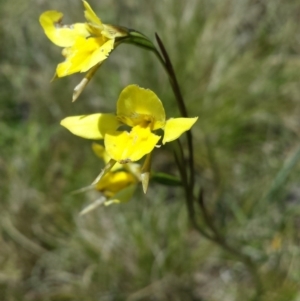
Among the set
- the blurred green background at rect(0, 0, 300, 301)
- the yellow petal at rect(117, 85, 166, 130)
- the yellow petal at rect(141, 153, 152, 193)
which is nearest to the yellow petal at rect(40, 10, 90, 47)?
the yellow petal at rect(117, 85, 166, 130)

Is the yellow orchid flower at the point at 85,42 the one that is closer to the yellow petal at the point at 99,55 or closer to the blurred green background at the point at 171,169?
the yellow petal at the point at 99,55

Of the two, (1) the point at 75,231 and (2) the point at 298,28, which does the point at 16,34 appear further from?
(2) the point at 298,28

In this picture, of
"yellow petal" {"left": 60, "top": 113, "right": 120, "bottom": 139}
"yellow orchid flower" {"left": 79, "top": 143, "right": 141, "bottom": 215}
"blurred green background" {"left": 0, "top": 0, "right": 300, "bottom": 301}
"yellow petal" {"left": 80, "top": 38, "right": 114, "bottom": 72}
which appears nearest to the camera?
"yellow petal" {"left": 80, "top": 38, "right": 114, "bottom": 72}

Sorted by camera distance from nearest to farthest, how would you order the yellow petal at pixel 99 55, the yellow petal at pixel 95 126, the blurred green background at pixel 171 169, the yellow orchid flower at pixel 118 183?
1. the yellow petal at pixel 99 55
2. the yellow petal at pixel 95 126
3. the yellow orchid flower at pixel 118 183
4. the blurred green background at pixel 171 169

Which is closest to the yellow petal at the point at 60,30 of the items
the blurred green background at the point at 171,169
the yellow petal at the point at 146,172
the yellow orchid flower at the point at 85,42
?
the yellow orchid flower at the point at 85,42

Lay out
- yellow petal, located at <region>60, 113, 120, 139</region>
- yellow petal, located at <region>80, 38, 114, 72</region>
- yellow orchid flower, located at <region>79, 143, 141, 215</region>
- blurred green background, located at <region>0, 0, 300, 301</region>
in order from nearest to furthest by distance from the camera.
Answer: yellow petal, located at <region>80, 38, 114, 72</region>, yellow petal, located at <region>60, 113, 120, 139</region>, yellow orchid flower, located at <region>79, 143, 141, 215</region>, blurred green background, located at <region>0, 0, 300, 301</region>

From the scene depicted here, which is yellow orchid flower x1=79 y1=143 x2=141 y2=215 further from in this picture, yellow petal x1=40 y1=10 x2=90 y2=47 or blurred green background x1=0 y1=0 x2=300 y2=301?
blurred green background x1=0 y1=0 x2=300 y2=301

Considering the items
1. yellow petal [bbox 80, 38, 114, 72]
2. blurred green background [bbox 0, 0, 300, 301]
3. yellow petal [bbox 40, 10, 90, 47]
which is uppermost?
yellow petal [bbox 40, 10, 90, 47]
